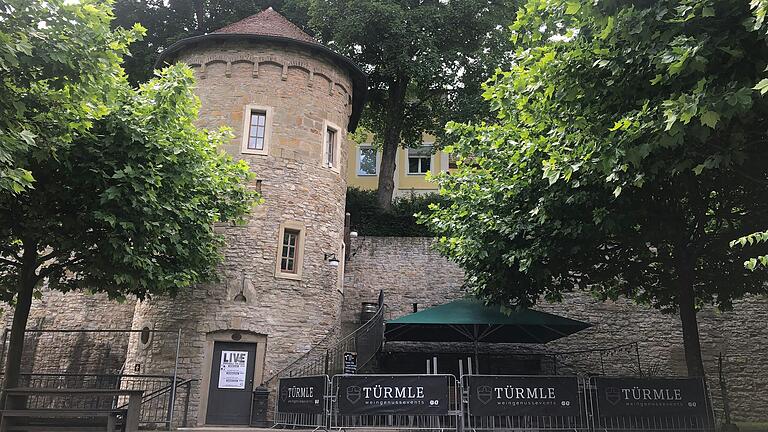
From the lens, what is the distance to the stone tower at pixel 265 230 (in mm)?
13602

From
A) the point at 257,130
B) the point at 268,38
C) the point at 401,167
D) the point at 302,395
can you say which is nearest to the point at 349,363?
the point at 302,395

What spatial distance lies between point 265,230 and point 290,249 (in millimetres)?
798

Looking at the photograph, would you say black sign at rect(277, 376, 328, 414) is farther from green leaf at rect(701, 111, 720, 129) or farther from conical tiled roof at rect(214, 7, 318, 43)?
conical tiled roof at rect(214, 7, 318, 43)

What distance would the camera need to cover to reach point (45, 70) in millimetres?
7395

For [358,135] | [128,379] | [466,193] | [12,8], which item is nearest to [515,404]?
[466,193]

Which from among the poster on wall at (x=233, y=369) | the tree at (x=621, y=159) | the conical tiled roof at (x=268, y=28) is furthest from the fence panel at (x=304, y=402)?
the conical tiled roof at (x=268, y=28)

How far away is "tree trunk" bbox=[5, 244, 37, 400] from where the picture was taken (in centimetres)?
1020

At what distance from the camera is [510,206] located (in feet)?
35.4

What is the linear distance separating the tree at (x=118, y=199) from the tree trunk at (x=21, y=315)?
0.02 m

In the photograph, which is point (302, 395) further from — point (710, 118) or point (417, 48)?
point (417, 48)

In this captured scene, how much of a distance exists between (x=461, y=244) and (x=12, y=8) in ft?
27.0

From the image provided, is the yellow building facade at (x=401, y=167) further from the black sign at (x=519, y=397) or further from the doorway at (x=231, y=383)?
the black sign at (x=519, y=397)

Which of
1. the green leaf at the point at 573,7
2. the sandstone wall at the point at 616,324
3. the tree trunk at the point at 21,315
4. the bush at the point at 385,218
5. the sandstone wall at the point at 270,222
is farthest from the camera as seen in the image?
the bush at the point at 385,218

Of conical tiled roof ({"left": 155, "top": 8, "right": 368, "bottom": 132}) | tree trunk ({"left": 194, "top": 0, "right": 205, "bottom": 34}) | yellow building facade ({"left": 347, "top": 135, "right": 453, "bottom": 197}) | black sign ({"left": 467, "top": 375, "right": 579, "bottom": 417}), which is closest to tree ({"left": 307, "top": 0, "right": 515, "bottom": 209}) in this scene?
conical tiled roof ({"left": 155, "top": 8, "right": 368, "bottom": 132})
